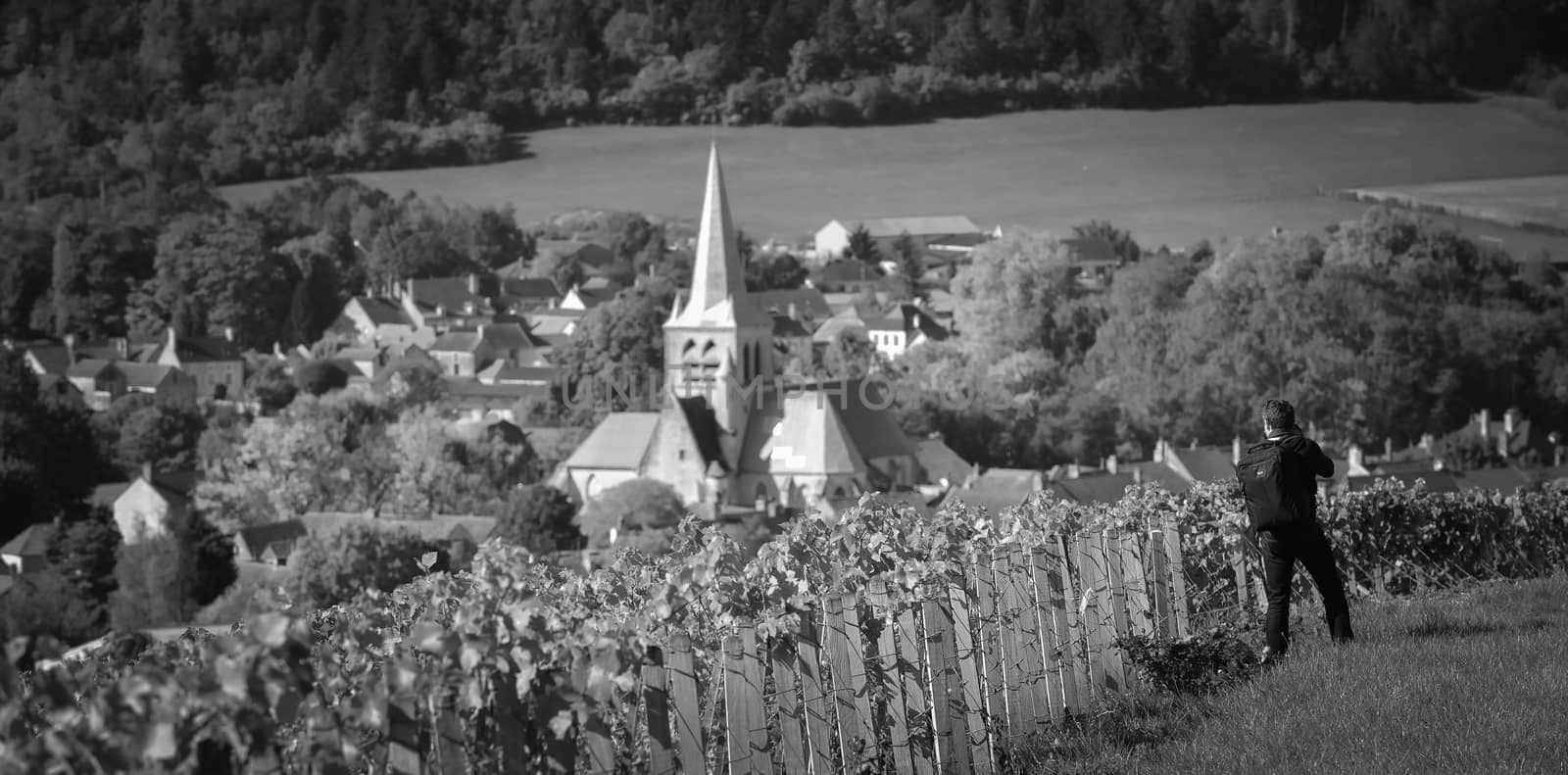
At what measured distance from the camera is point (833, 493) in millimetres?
59094

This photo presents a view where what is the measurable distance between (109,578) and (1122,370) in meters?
33.1

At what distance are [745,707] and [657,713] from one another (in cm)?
44

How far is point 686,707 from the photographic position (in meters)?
5.78

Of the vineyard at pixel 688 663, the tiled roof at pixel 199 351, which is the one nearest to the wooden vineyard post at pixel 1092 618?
the vineyard at pixel 688 663

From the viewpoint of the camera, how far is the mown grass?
22.2 ft

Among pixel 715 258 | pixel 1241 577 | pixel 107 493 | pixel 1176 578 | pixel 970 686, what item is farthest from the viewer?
pixel 715 258

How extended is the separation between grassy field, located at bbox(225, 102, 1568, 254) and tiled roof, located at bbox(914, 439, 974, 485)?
2668 cm

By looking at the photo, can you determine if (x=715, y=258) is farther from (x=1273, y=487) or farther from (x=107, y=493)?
(x=1273, y=487)

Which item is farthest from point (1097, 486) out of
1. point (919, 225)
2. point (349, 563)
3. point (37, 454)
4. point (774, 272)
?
point (919, 225)

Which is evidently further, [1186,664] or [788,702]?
[1186,664]

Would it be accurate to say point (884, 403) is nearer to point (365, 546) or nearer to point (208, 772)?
point (365, 546)

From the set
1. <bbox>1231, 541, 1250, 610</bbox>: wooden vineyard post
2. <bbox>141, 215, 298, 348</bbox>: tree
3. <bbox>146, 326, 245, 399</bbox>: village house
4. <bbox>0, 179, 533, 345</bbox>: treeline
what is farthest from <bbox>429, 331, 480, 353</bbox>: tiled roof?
<bbox>1231, 541, 1250, 610</bbox>: wooden vineyard post

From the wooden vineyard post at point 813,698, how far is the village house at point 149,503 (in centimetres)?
5393

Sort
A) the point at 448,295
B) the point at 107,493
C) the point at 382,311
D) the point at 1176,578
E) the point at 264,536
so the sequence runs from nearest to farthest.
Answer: the point at 1176,578, the point at 264,536, the point at 107,493, the point at 382,311, the point at 448,295
